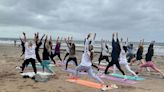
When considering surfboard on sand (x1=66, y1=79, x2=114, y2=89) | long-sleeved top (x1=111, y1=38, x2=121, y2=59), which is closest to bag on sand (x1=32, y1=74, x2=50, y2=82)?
surfboard on sand (x1=66, y1=79, x2=114, y2=89)

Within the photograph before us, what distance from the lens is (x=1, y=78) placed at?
48.5 ft

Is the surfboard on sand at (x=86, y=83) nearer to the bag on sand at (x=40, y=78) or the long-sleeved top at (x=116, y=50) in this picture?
the bag on sand at (x=40, y=78)

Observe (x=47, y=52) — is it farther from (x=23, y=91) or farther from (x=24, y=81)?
(x=23, y=91)

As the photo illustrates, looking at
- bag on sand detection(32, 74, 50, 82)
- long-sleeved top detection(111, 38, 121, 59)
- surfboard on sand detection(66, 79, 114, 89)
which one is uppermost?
long-sleeved top detection(111, 38, 121, 59)

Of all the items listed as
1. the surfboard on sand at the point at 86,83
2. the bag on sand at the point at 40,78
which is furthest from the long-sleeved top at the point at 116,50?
the bag on sand at the point at 40,78

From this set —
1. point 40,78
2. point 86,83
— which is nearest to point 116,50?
point 86,83

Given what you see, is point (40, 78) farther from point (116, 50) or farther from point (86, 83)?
point (116, 50)

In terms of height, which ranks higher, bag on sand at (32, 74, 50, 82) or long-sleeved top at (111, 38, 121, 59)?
long-sleeved top at (111, 38, 121, 59)

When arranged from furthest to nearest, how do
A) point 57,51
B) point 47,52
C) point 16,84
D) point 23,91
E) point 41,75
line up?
point 57,51, point 47,52, point 41,75, point 16,84, point 23,91

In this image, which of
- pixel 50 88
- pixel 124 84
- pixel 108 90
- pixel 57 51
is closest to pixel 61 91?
pixel 50 88

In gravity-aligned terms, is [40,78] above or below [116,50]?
below

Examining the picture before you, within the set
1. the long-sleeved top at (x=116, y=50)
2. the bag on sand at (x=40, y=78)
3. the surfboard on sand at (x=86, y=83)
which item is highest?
the long-sleeved top at (x=116, y=50)

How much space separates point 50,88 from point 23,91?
1150 mm

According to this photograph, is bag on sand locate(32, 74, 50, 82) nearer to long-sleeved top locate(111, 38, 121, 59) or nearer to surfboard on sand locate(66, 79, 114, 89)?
surfboard on sand locate(66, 79, 114, 89)
